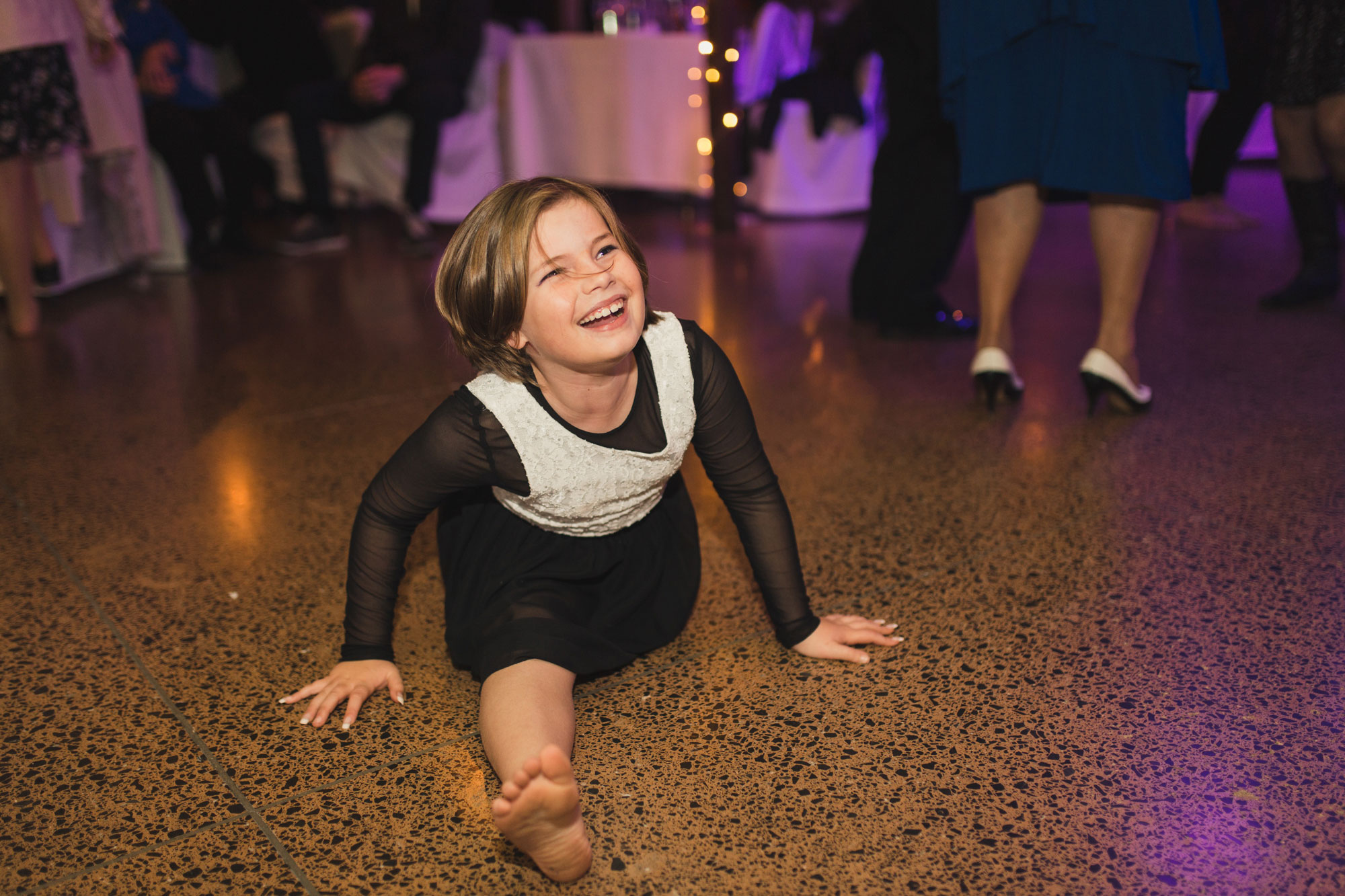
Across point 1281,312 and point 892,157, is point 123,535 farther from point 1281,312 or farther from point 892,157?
point 1281,312

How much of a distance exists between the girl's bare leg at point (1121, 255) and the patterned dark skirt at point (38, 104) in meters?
2.80

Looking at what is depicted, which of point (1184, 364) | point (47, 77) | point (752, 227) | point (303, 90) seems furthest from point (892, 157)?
point (303, 90)

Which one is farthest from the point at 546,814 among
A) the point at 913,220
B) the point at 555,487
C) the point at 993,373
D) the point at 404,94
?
the point at 404,94

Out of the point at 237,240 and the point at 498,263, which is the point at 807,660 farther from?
the point at 237,240

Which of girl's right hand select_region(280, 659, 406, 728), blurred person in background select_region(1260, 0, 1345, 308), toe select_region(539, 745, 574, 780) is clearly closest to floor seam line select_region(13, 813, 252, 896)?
girl's right hand select_region(280, 659, 406, 728)

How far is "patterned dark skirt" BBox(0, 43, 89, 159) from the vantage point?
296 cm

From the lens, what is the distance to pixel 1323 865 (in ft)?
3.20

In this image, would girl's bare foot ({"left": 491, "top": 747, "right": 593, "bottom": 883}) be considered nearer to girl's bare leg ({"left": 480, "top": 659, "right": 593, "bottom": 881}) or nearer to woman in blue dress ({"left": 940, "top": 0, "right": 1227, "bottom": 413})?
girl's bare leg ({"left": 480, "top": 659, "right": 593, "bottom": 881})

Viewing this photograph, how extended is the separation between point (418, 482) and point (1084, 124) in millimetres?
1397

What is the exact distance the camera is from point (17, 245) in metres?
3.10

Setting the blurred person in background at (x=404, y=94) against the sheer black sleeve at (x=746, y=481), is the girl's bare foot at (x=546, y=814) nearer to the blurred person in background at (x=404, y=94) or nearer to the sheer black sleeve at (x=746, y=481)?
the sheer black sleeve at (x=746, y=481)

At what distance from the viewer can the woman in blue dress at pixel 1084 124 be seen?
1865mm

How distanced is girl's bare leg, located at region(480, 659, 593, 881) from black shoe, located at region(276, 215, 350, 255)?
3.66 m

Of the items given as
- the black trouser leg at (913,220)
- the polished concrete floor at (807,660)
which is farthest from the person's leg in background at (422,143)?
the black trouser leg at (913,220)
